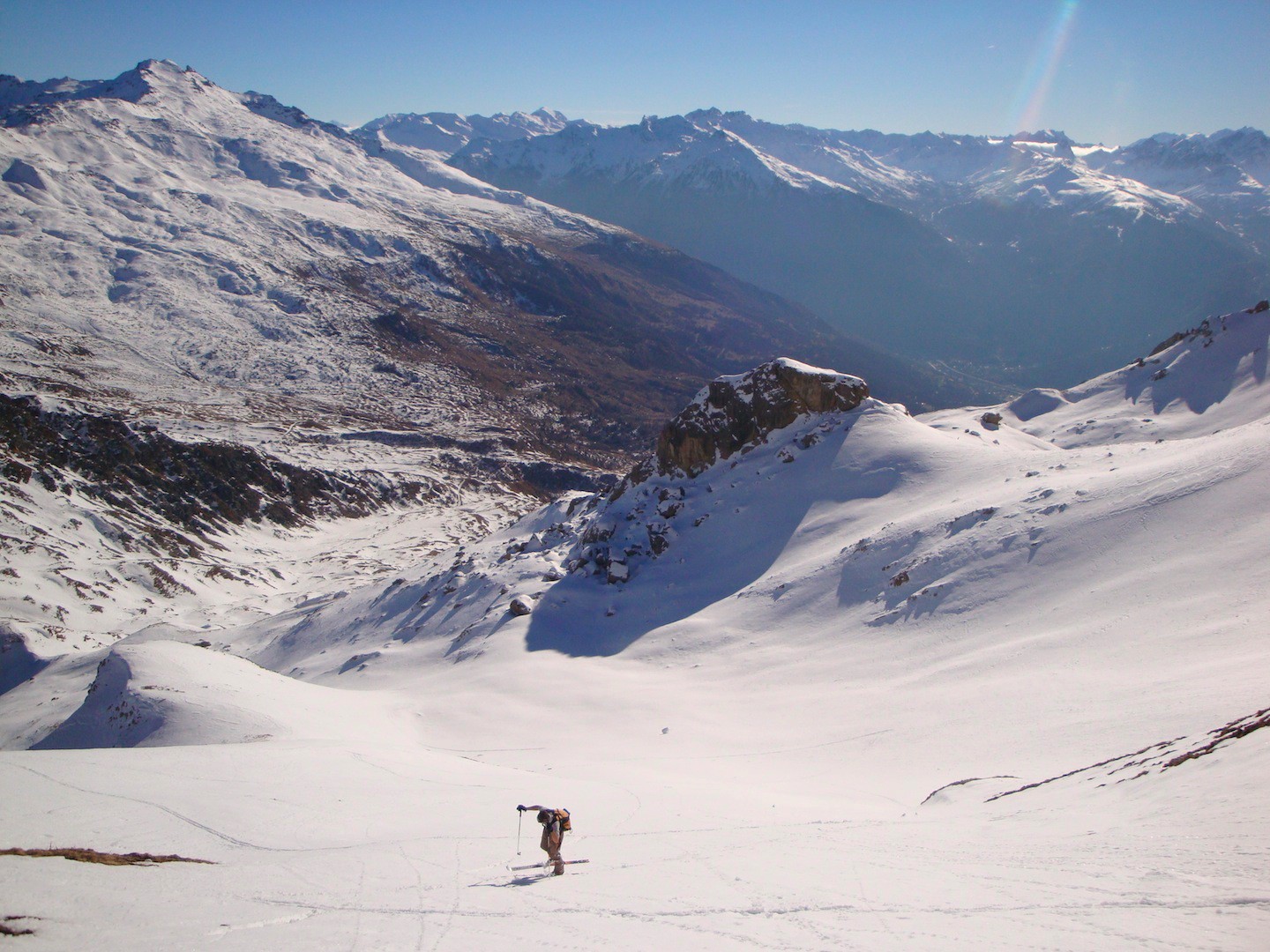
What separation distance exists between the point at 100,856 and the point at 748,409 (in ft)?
118

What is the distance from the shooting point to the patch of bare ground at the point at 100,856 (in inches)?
368

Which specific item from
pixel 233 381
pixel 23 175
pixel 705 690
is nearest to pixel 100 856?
pixel 705 690

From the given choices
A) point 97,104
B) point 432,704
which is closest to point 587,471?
point 432,704

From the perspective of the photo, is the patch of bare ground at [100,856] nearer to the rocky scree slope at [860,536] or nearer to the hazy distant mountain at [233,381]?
the rocky scree slope at [860,536]

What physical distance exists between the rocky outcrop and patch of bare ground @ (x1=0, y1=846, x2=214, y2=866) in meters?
33.5

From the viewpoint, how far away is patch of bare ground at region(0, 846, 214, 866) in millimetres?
9344

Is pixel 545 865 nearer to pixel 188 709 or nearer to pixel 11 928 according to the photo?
pixel 11 928

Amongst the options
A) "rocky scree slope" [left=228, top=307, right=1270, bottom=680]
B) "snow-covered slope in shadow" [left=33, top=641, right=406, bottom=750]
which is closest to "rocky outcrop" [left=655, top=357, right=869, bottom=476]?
"rocky scree slope" [left=228, top=307, right=1270, bottom=680]

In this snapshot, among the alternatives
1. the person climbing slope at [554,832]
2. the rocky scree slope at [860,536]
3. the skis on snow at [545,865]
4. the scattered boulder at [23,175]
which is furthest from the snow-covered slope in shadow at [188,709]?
the scattered boulder at [23,175]

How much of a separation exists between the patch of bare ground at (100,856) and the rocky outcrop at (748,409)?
33482 millimetres

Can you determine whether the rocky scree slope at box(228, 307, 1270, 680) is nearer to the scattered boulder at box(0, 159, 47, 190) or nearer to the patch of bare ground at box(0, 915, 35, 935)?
the patch of bare ground at box(0, 915, 35, 935)

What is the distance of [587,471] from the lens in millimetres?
112000

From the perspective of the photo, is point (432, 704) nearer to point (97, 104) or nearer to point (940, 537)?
point (940, 537)

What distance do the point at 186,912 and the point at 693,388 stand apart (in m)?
173
